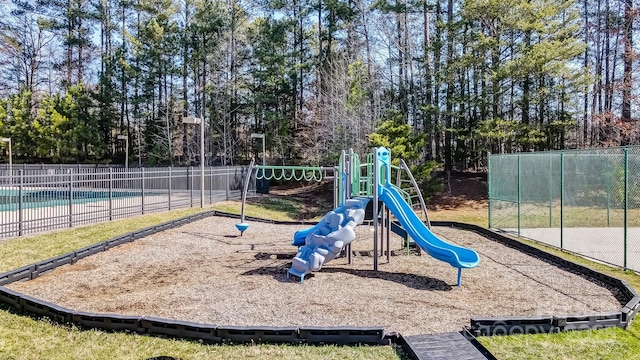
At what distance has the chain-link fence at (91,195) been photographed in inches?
406

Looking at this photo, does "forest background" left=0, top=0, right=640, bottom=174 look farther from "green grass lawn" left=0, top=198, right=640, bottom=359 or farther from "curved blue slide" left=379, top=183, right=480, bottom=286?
"green grass lawn" left=0, top=198, right=640, bottom=359

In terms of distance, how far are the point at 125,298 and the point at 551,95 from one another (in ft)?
66.5

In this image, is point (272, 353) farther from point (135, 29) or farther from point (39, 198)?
point (135, 29)

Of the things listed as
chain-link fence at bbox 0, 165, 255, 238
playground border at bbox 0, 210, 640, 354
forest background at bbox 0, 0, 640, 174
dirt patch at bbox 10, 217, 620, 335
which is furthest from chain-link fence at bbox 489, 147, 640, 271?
chain-link fence at bbox 0, 165, 255, 238

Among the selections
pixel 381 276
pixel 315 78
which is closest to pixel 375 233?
pixel 381 276

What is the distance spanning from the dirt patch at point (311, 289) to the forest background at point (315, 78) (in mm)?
10449

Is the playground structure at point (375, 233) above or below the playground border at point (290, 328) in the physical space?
above

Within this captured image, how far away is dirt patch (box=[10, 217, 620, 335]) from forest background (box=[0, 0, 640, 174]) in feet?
34.3

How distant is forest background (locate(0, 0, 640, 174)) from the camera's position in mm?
19094

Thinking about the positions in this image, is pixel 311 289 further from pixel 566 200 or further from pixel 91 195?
pixel 91 195

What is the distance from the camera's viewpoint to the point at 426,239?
7.10 meters

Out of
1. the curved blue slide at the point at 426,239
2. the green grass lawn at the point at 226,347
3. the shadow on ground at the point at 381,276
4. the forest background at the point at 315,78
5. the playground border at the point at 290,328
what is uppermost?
the forest background at the point at 315,78

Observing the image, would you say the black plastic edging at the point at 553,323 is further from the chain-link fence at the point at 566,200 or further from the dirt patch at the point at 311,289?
the chain-link fence at the point at 566,200

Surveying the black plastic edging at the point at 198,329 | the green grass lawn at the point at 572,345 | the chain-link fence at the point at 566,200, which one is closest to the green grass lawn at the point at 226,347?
the green grass lawn at the point at 572,345
